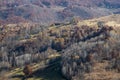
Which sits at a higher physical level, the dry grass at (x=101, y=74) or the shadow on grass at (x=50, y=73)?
the dry grass at (x=101, y=74)

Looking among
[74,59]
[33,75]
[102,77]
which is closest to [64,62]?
[74,59]

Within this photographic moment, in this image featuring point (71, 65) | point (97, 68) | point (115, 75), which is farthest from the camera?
point (71, 65)

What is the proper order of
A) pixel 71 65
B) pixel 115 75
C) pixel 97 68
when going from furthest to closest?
pixel 71 65
pixel 97 68
pixel 115 75

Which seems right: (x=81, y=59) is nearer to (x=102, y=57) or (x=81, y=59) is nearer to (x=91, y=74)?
(x=102, y=57)

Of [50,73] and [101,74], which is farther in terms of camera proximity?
[50,73]

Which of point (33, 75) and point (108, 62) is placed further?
point (33, 75)

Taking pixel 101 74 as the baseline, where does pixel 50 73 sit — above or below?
below

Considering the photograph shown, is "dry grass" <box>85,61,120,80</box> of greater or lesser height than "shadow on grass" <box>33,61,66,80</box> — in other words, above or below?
above

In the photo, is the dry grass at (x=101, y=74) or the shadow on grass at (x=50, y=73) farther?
the shadow on grass at (x=50, y=73)

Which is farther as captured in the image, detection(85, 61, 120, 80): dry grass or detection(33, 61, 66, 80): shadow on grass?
detection(33, 61, 66, 80): shadow on grass

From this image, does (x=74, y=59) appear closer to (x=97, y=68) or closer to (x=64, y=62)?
(x=64, y=62)
